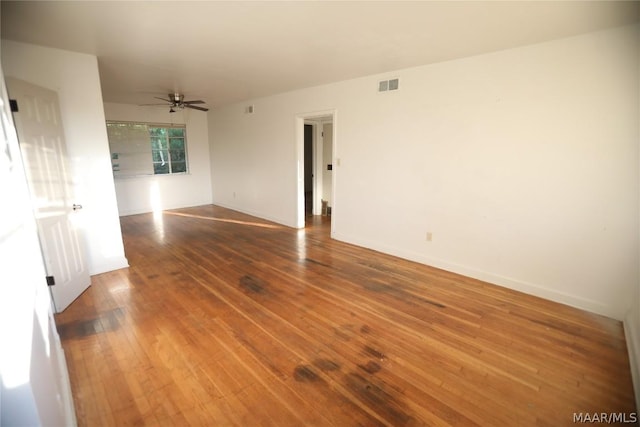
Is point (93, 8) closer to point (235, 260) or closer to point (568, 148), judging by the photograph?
point (235, 260)

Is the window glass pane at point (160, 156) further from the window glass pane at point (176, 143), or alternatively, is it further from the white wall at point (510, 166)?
the white wall at point (510, 166)

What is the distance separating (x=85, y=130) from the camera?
10.9 feet

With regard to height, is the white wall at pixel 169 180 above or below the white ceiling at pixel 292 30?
below

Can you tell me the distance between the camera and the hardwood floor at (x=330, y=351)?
1.77 meters

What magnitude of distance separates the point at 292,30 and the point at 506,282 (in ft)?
11.0

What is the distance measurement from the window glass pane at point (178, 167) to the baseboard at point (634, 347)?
8.24 metres

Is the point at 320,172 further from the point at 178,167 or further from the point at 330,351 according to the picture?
the point at 330,351

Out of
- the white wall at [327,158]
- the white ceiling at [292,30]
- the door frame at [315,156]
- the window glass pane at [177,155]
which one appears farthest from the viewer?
the window glass pane at [177,155]

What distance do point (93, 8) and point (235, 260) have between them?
2.89 metres

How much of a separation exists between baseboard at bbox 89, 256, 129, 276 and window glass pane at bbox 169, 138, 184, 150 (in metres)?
4.40

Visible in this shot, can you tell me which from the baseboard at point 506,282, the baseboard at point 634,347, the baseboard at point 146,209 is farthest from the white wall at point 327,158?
the baseboard at point 634,347

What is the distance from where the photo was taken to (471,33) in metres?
2.62

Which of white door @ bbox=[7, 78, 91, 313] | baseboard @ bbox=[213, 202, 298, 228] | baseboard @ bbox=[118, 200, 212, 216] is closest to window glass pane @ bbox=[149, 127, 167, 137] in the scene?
baseboard @ bbox=[118, 200, 212, 216]

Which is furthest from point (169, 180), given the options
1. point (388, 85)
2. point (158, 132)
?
point (388, 85)
